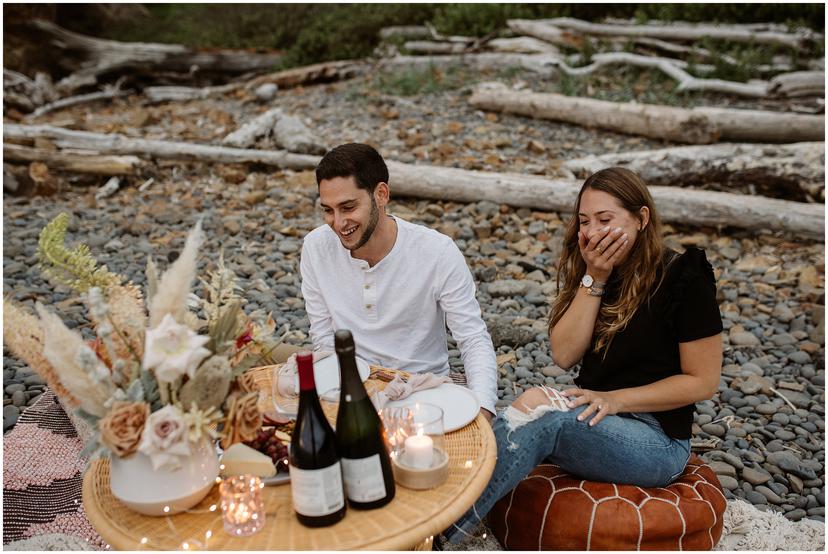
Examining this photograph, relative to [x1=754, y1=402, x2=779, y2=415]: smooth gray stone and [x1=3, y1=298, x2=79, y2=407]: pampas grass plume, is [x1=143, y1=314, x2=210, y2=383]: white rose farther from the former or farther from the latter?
[x1=754, y1=402, x2=779, y2=415]: smooth gray stone

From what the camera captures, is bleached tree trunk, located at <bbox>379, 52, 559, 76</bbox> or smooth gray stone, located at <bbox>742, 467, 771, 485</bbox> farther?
bleached tree trunk, located at <bbox>379, 52, 559, 76</bbox>

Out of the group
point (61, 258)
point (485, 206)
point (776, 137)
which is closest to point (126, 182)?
point (485, 206)

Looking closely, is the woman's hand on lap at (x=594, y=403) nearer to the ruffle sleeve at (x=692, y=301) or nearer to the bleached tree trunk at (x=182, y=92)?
the ruffle sleeve at (x=692, y=301)

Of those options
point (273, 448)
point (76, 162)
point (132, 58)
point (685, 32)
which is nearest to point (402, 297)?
point (273, 448)

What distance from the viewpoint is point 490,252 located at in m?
5.59

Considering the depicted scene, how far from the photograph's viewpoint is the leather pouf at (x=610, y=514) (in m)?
2.24

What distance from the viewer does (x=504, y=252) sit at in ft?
18.2

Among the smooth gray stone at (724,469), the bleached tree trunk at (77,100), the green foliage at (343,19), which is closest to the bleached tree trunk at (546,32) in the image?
the green foliage at (343,19)

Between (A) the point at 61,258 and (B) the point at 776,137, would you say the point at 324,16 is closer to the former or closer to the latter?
(B) the point at 776,137

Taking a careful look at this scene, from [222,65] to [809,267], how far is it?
11.0 meters

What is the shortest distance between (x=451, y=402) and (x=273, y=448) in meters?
0.60

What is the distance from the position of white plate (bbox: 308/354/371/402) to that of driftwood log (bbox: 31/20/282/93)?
11.2m

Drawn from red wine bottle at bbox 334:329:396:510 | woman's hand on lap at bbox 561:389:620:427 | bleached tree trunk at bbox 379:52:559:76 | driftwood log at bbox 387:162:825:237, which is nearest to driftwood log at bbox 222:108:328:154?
driftwood log at bbox 387:162:825:237

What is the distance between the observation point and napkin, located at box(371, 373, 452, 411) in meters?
2.04
